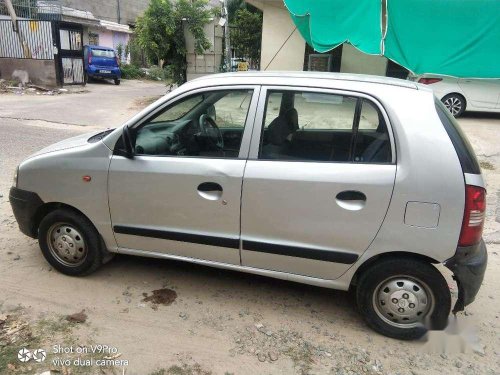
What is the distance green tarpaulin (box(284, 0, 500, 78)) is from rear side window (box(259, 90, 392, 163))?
7.61 m

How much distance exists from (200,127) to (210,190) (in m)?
0.65

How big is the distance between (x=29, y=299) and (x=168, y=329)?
1.13m

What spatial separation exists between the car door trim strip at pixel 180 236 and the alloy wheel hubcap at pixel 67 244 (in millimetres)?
383

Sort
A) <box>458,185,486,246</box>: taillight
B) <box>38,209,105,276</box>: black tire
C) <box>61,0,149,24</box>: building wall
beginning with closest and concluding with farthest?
<box>458,185,486,246</box>: taillight, <box>38,209,105,276</box>: black tire, <box>61,0,149,24</box>: building wall

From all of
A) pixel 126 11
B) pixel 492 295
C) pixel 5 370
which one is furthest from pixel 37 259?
pixel 126 11

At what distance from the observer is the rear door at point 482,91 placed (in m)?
11.0

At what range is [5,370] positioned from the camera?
2.45 meters

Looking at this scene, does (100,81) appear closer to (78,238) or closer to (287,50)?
(287,50)

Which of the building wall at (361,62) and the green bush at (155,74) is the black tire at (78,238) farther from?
the green bush at (155,74)

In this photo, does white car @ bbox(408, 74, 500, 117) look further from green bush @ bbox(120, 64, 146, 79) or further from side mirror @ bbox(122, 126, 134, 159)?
green bush @ bbox(120, 64, 146, 79)

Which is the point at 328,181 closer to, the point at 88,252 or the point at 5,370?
the point at 88,252

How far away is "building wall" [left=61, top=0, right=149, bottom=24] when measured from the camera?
27.4 metres

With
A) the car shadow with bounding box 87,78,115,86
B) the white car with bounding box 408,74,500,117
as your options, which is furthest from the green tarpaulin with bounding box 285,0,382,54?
the car shadow with bounding box 87,78,115,86

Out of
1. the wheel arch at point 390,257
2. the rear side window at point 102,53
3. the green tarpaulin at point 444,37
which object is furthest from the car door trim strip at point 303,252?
the rear side window at point 102,53
